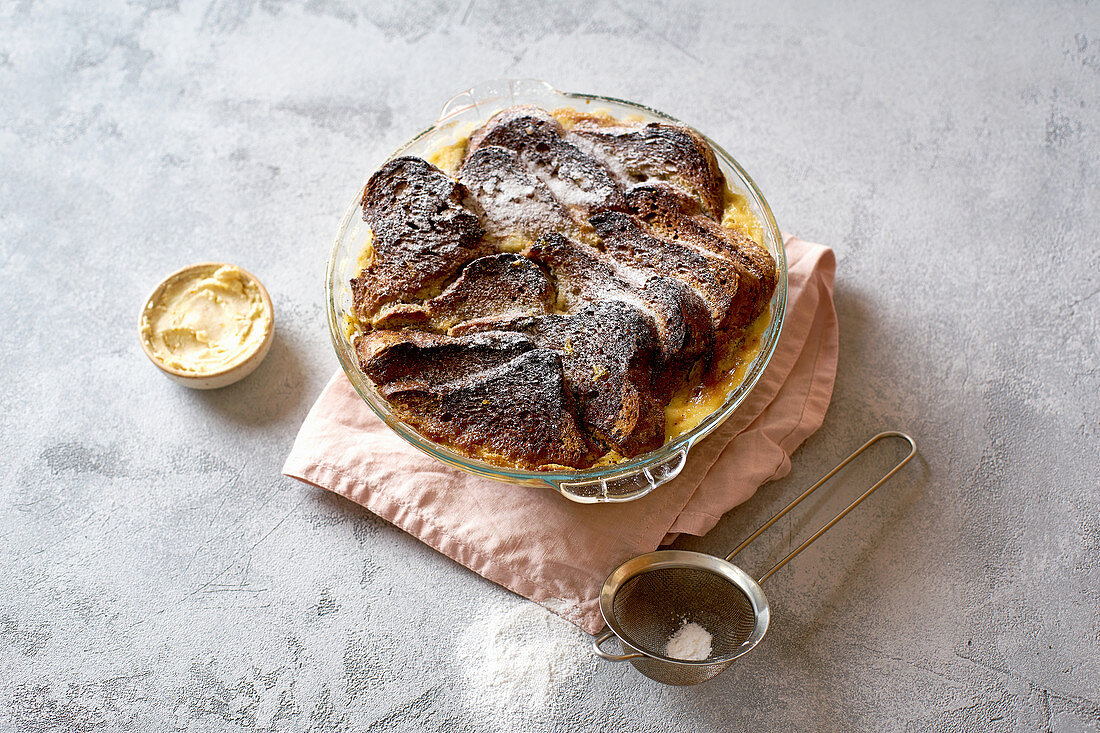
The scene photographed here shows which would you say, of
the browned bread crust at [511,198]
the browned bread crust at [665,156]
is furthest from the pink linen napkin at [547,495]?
the browned bread crust at [511,198]

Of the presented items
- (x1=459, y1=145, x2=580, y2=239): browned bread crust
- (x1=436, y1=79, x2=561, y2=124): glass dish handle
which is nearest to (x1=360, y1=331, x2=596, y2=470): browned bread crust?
(x1=459, y1=145, x2=580, y2=239): browned bread crust

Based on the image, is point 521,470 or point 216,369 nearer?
point 521,470

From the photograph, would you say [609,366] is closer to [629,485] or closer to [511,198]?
[629,485]

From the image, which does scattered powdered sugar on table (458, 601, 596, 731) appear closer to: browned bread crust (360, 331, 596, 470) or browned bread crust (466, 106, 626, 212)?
browned bread crust (360, 331, 596, 470)

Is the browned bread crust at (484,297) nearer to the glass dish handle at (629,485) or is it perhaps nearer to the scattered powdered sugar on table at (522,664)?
the glass dish handle at (629,485)

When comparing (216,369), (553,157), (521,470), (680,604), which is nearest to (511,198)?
(553,157)

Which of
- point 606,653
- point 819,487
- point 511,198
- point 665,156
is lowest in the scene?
point 606,653

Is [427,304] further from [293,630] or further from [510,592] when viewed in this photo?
[293,630]

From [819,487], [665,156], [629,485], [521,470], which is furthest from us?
[819,487]
